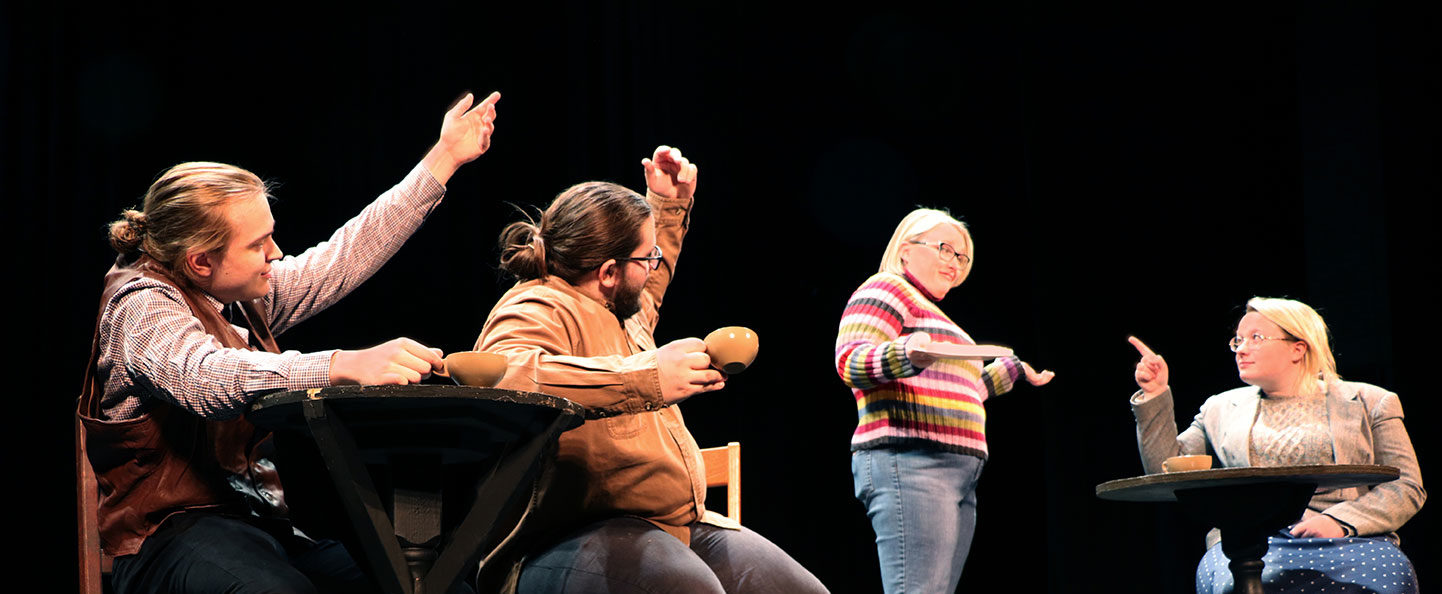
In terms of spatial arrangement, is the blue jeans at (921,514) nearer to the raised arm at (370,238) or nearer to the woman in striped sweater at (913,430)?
the woman in striped sweater at (913,430)

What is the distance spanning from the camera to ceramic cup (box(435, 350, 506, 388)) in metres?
1.43

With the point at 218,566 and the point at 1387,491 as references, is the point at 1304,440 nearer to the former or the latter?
the point at 1387,491

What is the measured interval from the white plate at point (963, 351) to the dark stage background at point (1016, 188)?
1197 mm

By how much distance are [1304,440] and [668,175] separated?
178 cm

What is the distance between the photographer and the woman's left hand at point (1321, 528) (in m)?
2.78

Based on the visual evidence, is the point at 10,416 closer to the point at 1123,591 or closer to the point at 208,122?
the point at 208,122

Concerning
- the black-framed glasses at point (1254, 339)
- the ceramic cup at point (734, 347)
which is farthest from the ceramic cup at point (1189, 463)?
the ceramic cup at point (734, 347)

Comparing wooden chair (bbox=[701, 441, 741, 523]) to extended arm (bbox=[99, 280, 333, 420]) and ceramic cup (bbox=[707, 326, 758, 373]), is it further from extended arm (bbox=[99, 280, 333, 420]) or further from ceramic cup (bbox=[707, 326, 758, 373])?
extended arm (bbox=[99, 280, 333, 420])

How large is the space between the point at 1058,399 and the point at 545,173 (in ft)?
6.20

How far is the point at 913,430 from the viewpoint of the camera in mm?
2969

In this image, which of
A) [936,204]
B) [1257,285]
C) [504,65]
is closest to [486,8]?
[504,65]

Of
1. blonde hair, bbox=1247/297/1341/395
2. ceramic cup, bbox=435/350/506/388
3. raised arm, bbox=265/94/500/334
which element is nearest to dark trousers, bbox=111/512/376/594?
ceramic cup, bbox=435/350/506/388

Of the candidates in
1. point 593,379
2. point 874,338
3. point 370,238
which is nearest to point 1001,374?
point 874,338

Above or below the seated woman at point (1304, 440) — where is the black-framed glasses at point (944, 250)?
above
